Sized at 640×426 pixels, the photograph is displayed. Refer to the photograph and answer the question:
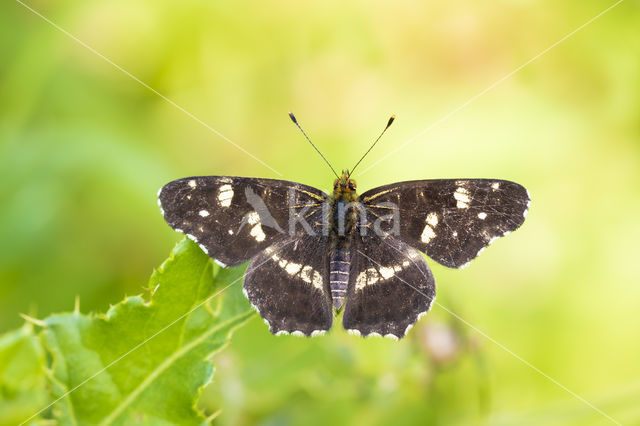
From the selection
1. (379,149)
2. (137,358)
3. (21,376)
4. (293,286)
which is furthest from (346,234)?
(379,149)

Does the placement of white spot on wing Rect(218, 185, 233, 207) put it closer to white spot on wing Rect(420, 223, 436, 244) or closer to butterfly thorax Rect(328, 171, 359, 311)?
butterfly thorax Rect(328, 171, 359, 311)

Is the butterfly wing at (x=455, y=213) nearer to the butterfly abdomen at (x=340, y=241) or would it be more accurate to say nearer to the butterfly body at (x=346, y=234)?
the butterfly body at (x=346, y=234)

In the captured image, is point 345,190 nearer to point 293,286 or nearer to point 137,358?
point 293,286

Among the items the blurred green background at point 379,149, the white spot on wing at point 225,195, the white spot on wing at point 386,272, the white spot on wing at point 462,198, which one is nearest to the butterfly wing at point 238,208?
the white spot on wing at point 225,195

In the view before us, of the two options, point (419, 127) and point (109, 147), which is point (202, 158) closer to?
point (109, 147)

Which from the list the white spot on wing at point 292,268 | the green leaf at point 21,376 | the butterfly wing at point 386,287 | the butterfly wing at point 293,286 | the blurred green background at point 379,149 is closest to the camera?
the green leaf at point 21,376

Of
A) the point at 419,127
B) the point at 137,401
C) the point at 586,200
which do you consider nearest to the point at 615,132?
the point at 586,200

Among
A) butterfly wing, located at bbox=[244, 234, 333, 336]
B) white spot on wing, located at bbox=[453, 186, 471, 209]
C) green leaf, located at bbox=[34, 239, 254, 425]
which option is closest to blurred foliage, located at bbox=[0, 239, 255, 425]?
green leaf, located at bbox=[34, 239, 254, 425]

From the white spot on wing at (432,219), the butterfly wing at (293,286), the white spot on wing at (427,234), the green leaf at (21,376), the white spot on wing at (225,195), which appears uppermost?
the white spot on wing at (432,219)
